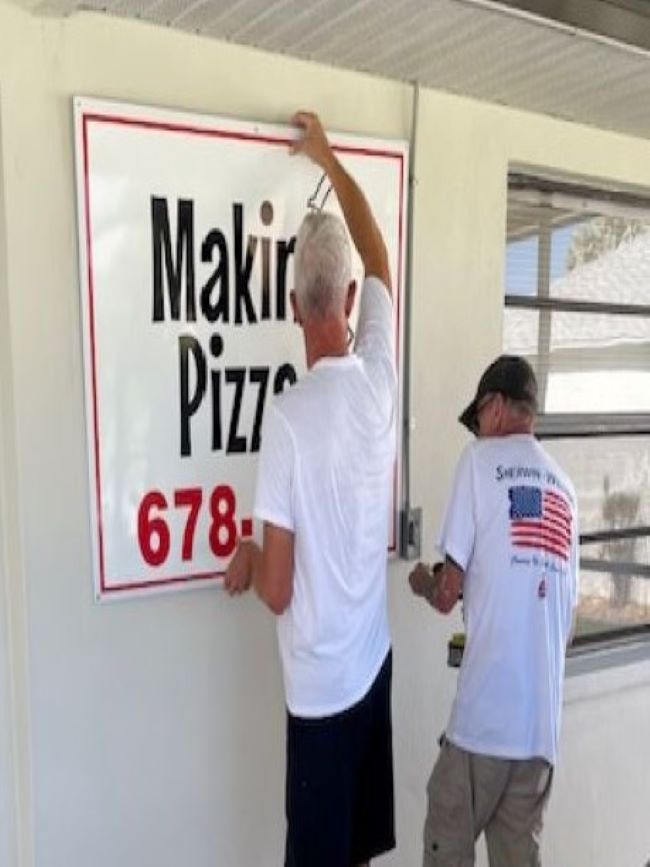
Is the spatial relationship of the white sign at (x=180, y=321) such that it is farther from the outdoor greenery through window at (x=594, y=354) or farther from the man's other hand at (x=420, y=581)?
the outdoor greenery through window at (x=594, y=354)

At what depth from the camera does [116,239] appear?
5.39 ft

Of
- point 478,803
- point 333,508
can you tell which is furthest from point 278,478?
point 478,803

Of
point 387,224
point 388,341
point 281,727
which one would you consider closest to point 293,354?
point 388,341

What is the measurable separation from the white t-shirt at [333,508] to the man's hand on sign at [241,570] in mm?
103

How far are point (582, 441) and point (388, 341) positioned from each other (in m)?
1.04

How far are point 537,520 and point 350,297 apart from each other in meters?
0.60

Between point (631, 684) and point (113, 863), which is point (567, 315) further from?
point (113, 863)

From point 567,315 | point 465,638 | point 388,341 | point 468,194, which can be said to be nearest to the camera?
point 388,341

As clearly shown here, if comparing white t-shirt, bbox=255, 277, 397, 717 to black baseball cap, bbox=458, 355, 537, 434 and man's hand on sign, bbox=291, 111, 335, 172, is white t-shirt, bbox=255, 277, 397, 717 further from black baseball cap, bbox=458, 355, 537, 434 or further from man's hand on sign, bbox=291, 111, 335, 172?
man's hand on sign, bbox=291, 111, 335, 172

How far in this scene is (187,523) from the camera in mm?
1777

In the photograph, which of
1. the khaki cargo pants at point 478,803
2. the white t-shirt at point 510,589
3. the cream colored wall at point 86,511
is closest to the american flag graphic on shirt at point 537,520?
the white t-shirt at point 510,589

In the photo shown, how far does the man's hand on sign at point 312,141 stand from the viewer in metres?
1.81

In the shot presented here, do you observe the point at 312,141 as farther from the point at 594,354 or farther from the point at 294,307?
the point at 594,354

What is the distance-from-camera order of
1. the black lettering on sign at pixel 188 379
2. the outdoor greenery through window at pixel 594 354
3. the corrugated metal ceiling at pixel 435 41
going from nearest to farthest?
→ the corrugated metal ceiling at pixel 435 41
the black lettering on sign at pixel 188 379
the outdoor greenery through window at pixel 594 354
